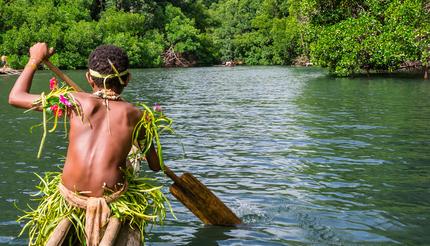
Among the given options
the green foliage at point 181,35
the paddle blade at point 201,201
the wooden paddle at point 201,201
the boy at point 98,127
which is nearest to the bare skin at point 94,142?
the boy at point 98,127

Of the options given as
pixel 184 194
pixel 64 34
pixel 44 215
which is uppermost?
pixel 64 34

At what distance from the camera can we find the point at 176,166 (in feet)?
32.3

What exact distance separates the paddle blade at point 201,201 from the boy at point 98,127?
6.79ft

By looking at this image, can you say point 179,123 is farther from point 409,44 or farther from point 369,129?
point 409,44

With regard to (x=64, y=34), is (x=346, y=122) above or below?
below

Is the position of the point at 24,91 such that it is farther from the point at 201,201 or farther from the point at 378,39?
the point at 378,39

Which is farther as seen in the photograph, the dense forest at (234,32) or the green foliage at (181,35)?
the green foliage at (181,35)

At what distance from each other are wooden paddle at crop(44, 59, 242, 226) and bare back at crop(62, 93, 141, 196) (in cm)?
195

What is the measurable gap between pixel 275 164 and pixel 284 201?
87.8 inches

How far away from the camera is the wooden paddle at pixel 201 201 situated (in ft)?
19.5

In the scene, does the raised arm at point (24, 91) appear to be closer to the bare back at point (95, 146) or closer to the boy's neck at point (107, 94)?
the bare back at point (95, 146)

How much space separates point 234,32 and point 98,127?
265ft

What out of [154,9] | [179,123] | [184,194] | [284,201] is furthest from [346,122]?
[154,9]

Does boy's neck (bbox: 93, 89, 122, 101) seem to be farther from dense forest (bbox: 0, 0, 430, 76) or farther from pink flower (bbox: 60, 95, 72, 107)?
dense forest (bbox: 0, 0, 430, 76)
